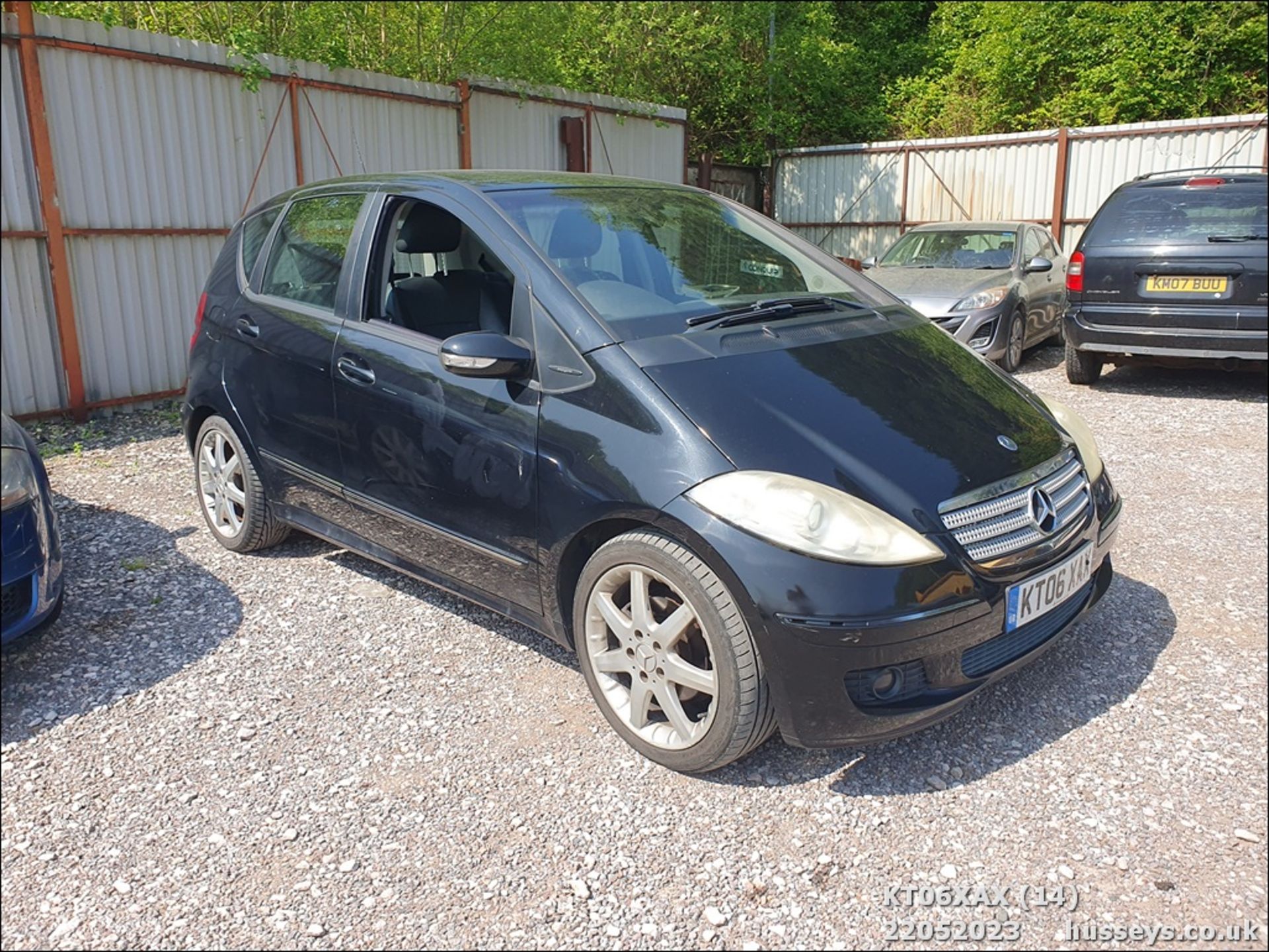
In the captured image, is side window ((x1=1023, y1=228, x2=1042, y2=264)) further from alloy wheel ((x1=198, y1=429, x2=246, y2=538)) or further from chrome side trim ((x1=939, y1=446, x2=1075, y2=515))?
alloy wheel ((x1=198, y1=429, x2=246, y2=538))

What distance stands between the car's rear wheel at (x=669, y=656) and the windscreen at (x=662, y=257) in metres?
0.77

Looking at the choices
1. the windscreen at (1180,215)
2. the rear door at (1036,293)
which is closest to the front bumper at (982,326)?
the rear door at (1036,293)

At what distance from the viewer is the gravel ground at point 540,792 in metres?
2.42

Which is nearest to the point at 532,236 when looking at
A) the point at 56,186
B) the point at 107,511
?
the point at 107,511

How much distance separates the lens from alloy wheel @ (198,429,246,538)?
186 inches

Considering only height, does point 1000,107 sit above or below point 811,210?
above

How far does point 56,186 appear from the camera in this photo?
7344 mm

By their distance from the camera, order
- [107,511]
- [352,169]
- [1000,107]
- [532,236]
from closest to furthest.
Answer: [532,236] < [107,511] < [352,169] < [1000,107]

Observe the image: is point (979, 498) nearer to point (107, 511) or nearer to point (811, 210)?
point (107, 511)

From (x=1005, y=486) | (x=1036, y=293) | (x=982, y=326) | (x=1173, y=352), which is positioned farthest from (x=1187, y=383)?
(x=1036, y=293)

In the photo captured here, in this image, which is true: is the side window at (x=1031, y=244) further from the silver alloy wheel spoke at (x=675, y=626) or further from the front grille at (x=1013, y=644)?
the silver alloy wheel spoke at (x=675, y=626)

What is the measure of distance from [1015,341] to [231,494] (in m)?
7.33

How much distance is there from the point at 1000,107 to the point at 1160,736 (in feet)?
63.4

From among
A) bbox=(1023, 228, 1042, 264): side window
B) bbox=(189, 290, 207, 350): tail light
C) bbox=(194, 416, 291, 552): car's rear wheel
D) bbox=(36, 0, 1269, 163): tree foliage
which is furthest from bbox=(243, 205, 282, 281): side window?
bbox=(1023, 228, 1042, 264): side window
